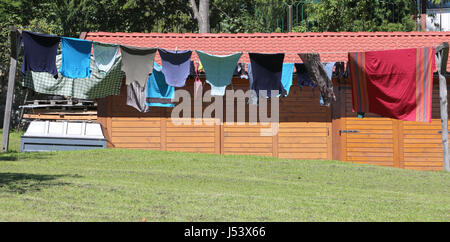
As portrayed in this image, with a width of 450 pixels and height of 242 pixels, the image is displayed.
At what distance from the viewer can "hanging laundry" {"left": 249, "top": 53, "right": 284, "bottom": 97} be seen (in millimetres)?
15586

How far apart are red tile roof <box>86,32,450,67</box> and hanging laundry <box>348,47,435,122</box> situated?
2.67 m

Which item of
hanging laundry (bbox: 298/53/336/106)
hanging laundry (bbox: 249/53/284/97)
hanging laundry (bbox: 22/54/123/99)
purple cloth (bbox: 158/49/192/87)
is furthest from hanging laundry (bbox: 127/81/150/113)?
hanging laundry (bbox: 298/53/336/106)

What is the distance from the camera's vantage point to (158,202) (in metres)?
8.95

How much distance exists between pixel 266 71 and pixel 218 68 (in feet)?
4.16

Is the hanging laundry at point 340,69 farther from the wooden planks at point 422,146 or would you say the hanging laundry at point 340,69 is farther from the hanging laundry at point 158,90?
the hanging laundry at point 158,90

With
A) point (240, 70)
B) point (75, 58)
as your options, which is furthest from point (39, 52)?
point (240, 70)

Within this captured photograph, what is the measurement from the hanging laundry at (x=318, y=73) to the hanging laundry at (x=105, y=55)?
4.91 metres

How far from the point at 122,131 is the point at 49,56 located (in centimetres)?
353

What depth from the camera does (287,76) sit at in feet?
53.5

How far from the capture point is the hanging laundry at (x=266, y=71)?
51.1 ft

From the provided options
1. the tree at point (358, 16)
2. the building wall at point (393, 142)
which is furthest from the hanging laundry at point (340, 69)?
the tree at point (358, 16)

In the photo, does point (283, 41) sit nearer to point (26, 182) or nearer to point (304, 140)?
point (304, 140)

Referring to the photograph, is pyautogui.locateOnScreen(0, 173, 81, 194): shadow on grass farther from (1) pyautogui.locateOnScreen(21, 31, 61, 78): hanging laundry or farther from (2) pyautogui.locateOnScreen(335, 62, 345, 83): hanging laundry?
(2) pyautogui.locateOnScreen(335, 62, 345, 83): hanging laundry

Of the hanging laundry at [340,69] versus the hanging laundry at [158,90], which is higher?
the hanging laundry at [340,69]
